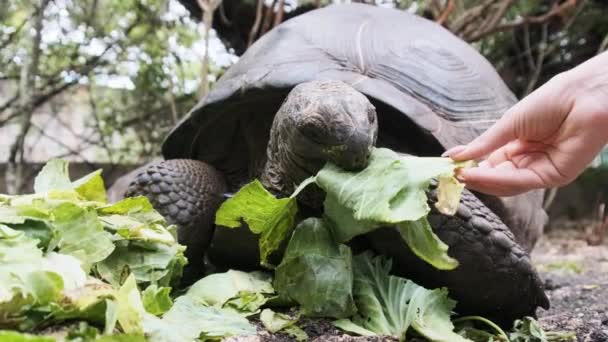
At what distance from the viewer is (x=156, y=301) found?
1281 mm

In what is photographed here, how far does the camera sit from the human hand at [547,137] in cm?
167

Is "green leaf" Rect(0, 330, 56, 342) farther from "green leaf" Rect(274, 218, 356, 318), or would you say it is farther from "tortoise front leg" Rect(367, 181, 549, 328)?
"tortoise front leg" Rect(367, 181, 549, 328)

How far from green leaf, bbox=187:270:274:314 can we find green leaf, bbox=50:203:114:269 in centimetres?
26

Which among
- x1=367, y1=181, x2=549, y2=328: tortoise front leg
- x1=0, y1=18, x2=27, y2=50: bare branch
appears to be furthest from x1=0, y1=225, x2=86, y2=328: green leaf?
x1=0, y1=18, x2=27, y2=50: bare branch

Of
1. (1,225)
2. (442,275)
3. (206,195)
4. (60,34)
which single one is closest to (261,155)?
(206,195)

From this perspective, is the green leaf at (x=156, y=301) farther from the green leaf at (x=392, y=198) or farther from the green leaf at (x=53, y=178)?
the green leaf at (x=53, y=178)

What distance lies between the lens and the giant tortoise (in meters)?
1.69

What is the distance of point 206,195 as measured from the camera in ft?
7.26

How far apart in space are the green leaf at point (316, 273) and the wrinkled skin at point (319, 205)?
0.18 metres

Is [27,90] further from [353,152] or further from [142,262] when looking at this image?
[353,152]

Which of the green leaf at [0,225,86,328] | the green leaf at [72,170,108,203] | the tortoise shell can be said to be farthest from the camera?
the tortoise shell

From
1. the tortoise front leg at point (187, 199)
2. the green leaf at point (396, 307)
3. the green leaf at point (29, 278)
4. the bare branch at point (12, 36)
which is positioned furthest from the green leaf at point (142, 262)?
the bare branch at point (12, 36)

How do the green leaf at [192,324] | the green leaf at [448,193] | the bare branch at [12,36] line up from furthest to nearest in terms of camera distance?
the bare branch at [12,36] < the green leaf at [448,193] < the green leaf at [192,324]

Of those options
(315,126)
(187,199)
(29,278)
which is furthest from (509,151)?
(29,278)
